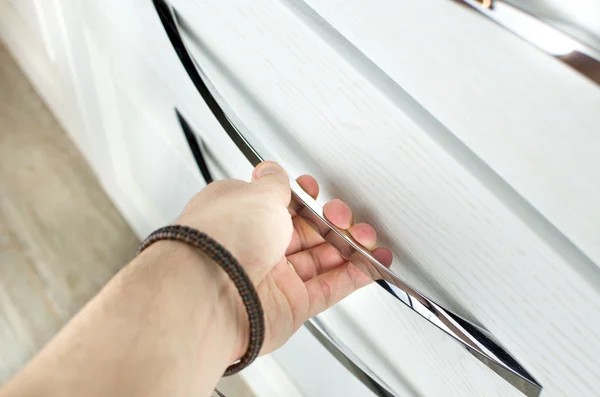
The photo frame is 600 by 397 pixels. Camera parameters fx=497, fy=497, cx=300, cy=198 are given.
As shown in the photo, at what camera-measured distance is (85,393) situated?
197mm

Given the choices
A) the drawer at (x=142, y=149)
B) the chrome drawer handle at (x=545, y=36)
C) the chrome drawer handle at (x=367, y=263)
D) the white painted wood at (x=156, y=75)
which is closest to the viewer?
the chrome drawer handle at (x=545, y=36)

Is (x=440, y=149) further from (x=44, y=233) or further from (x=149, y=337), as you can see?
(x=44, y=233)

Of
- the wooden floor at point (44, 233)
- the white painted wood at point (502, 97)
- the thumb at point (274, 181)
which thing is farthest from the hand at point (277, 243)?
the wooden floor at point (44, 233)

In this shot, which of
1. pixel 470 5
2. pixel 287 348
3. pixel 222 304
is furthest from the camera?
pixel 287 348

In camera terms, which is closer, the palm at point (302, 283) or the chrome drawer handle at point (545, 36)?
the chrome drawer handle at point (545, 36)

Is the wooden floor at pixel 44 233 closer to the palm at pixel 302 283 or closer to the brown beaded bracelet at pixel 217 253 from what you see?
the palm at pixel 302 283

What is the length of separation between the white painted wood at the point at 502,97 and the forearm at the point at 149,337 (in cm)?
14

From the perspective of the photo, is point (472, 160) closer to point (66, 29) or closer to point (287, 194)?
point (287, 194)

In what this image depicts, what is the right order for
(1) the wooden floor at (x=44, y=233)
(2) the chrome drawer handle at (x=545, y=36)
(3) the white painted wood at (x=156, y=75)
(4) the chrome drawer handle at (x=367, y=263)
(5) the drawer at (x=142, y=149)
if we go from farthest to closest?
(1) the wooden floor at (x=44, y=233) → (5) the drawer at (x=142, y=149) → (3) the white painted wood at (x=156, y=75) → (4) the chrome drawer handle at (x=367, y=263) → (2) the chrome drawer handle at (x=545, y=36)

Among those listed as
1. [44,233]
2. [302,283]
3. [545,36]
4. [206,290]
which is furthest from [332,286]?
[44,233]

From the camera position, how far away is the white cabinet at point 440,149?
0.52 feet

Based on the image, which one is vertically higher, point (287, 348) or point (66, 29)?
point (66, 29)

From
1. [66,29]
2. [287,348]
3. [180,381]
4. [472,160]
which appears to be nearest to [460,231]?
[472,160]

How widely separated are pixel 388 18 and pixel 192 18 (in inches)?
6.6
